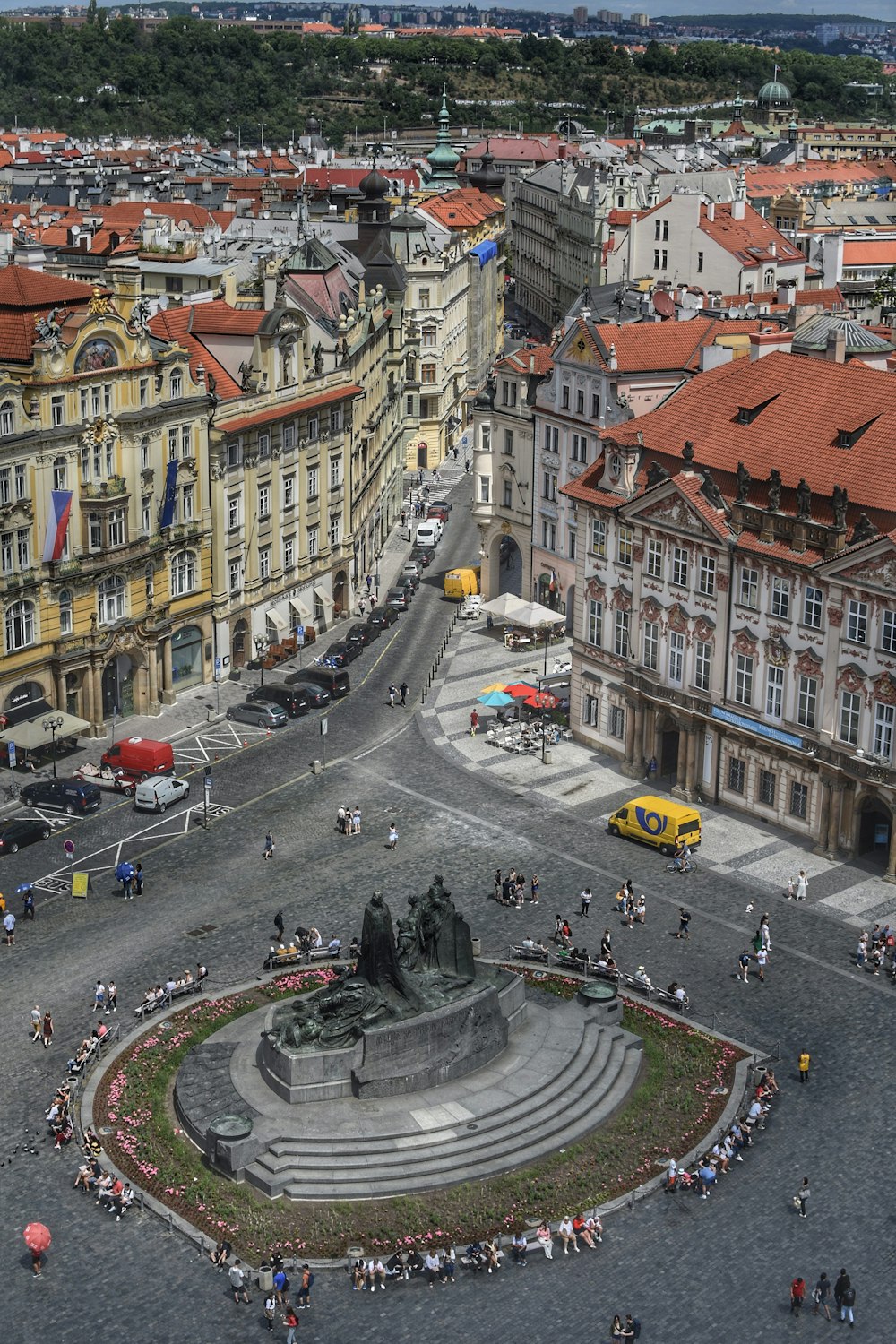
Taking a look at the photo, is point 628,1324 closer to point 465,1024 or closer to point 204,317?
point 465,1024

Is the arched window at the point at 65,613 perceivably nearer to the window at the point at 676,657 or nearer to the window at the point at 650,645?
the window at the point at 650,645

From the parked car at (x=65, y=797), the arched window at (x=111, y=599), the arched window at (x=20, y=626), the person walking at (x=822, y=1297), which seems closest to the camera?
the person walking at (x=822, y=1297)

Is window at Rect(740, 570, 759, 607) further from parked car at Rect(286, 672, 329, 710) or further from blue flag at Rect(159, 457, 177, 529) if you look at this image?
blue flag at Rect(159, 457, 177, 529)

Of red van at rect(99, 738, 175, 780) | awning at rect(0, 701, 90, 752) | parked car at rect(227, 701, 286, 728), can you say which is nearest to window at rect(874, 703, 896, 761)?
red van at rect(99, 738, 175, 780)

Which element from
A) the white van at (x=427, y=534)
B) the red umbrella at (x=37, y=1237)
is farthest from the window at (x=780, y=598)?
the white van at (x=427, y=534)

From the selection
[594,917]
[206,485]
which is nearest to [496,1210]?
[594,917]

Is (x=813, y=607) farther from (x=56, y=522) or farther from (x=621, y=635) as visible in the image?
(x=56, y=522)

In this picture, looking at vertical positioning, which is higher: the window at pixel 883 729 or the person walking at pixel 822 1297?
the window at pixel 883 729
